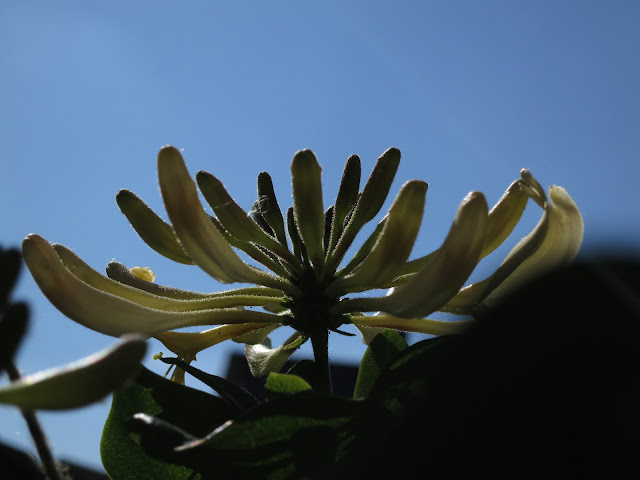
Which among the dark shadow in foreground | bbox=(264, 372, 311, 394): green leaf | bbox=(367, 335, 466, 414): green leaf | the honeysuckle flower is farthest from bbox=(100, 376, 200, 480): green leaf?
the dark shadow in foreground

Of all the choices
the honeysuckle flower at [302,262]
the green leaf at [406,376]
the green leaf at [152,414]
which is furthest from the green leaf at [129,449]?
the green leaf at [406,376]

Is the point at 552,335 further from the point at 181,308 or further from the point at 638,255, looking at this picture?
the point at 181,308

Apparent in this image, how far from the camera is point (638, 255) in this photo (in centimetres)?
36

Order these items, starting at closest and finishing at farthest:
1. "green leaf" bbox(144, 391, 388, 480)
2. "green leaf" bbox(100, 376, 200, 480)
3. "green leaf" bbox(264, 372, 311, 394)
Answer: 1. "green leaf" bbox(144, 391, 388, 480)
2. "green leaf" bbox(264, 372, 311, 394)
3. "green leaf" bbox(100, 376, 200, 480)

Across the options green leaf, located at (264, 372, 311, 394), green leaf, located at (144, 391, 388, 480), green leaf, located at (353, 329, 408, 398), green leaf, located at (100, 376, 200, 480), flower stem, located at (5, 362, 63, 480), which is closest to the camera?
flower stem, located at (5, 362, 63, 480)

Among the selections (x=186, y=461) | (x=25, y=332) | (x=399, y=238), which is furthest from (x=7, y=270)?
(x=399, y=238)

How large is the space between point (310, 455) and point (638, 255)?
1.46 feet

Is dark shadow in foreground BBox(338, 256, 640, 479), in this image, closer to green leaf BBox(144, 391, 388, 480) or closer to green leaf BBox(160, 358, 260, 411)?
green leaf BBox(144, 391, 388, 480)

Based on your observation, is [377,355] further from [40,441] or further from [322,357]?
[40,441]

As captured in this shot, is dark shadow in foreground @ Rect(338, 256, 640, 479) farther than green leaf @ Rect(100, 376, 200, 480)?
No

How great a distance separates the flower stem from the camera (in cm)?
46

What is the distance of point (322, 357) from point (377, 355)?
0.10 metres

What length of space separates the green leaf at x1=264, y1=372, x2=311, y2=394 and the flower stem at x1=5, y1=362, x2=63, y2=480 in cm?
29

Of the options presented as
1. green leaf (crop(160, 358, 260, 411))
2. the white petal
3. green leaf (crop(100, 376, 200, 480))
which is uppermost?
the white petal
